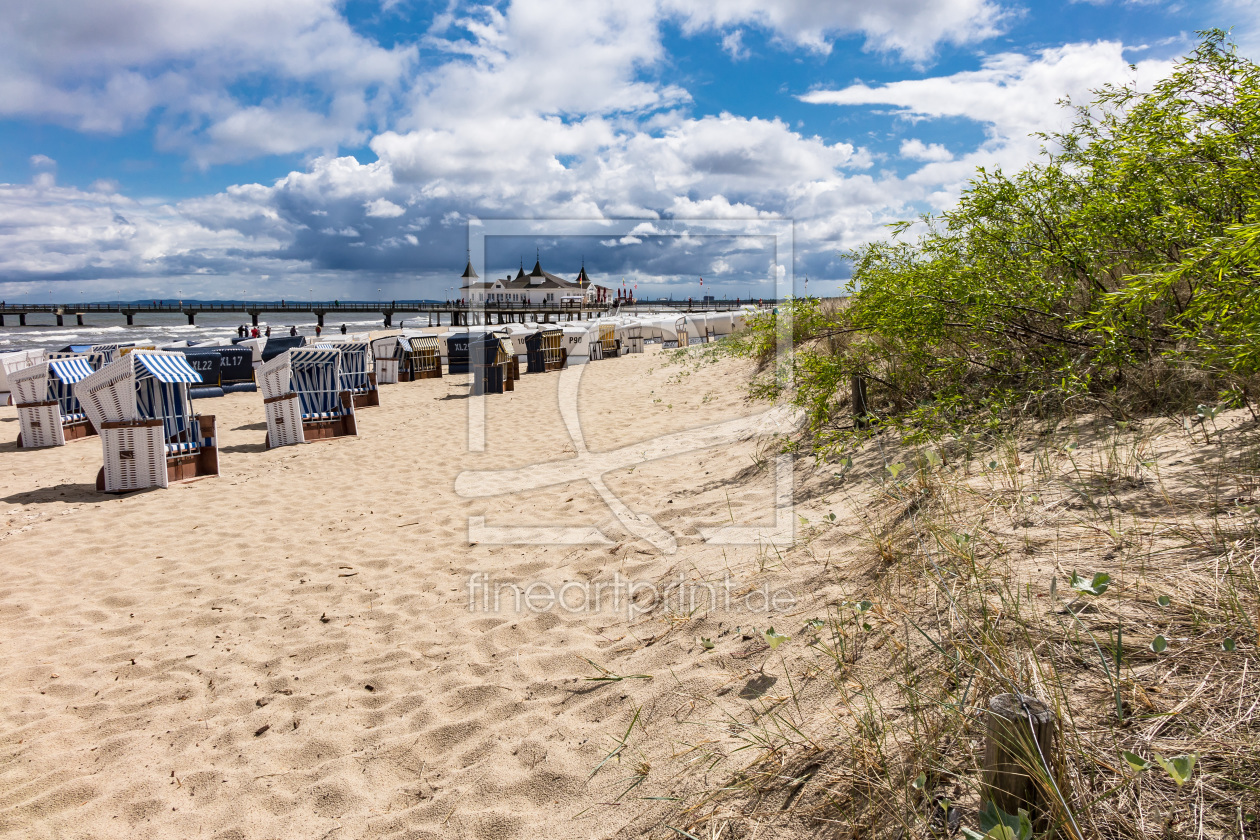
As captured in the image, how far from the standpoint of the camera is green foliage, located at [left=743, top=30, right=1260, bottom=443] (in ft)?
9.73

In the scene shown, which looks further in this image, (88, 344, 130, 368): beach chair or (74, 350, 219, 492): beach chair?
(88, 344, 130, 368): beach chair

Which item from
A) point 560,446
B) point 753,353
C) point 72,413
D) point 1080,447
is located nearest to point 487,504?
point 560,446

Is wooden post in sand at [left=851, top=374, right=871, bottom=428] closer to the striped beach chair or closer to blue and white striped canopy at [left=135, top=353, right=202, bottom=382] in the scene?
blue and white striped canopy at [left=135, top=353, right=202, bottom=382]

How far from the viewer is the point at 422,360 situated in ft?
57.4

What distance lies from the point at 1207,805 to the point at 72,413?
13014 millimetres

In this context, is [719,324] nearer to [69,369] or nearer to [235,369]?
[235,369]

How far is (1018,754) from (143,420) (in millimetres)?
8416

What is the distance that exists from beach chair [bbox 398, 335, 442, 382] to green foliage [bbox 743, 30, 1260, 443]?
13.8 m

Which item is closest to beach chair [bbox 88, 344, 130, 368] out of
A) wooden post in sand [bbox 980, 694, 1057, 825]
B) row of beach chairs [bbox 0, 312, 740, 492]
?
row of beach chairs [bbox 0, 312, 740, 492]

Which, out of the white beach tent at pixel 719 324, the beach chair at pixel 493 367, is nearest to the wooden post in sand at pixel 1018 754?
the beach chair at pixel 493 367

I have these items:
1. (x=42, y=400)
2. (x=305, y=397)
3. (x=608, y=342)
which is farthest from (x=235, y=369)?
(x=608, y=342)

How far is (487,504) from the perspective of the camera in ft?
20.2

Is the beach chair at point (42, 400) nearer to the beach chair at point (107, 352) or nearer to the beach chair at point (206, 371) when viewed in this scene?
the beach chair at point (107, 352)

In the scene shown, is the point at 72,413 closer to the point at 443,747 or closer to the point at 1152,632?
the point at 443,747
